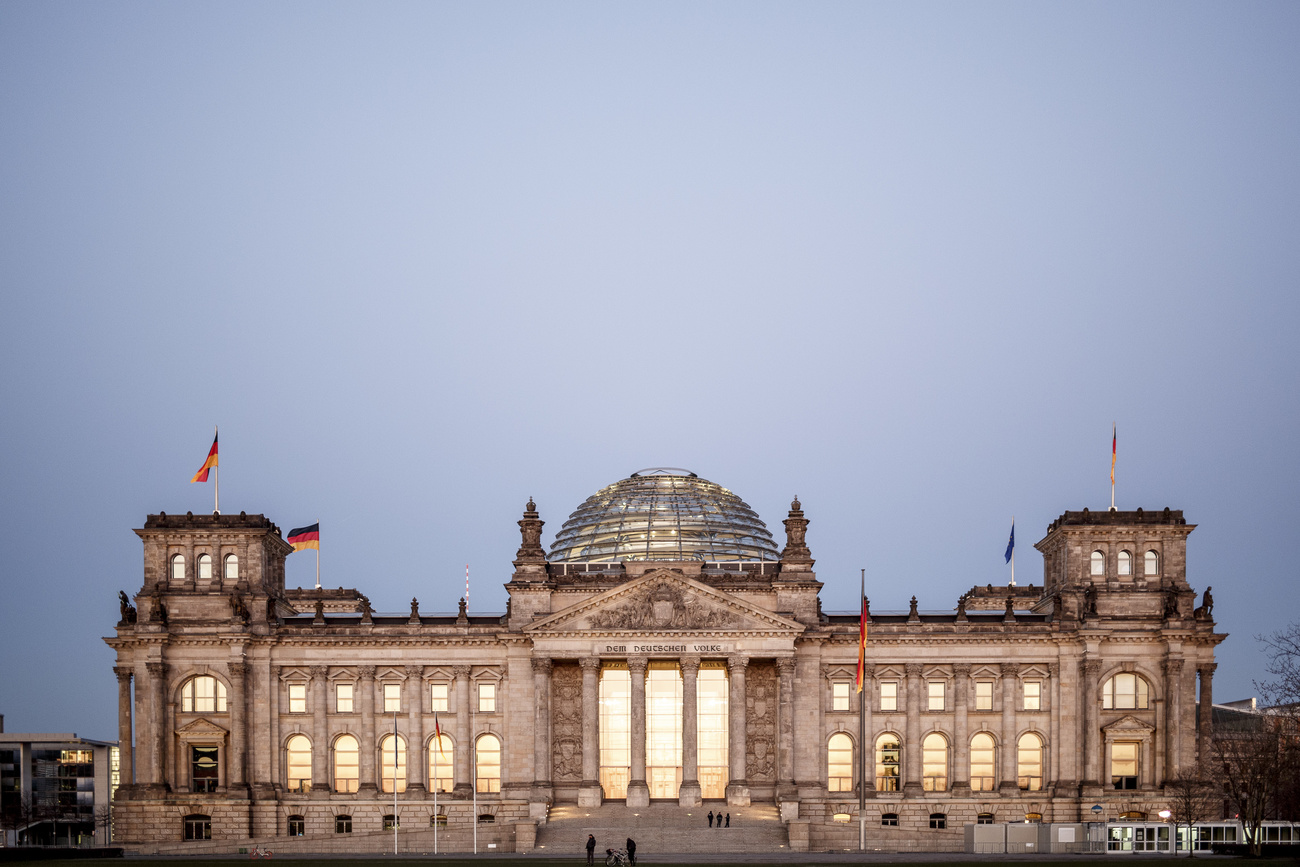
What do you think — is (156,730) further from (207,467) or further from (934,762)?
(934,762)

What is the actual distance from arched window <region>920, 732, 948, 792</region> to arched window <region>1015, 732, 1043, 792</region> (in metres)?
4.62

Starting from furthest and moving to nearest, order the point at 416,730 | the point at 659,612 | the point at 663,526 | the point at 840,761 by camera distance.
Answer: the point at 663,526
the point at 840,761
the point at 416,730
the point at 659,612

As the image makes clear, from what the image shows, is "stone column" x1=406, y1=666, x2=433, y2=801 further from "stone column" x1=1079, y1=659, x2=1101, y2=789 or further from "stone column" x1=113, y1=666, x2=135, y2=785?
"stone column" x1=1079, y1=659, x2=1101, y2=789

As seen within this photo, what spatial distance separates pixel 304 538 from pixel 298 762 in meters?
14.3

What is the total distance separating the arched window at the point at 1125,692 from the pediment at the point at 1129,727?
4.69 feet

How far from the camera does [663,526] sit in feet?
382

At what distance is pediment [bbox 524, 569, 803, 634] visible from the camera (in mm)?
103500

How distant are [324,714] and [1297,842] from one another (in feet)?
190

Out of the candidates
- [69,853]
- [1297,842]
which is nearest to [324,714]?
[69,853]

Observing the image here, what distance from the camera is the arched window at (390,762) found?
10669 cm

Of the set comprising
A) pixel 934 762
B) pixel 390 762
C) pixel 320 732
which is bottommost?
pixel 934 762

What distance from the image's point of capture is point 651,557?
114 meters

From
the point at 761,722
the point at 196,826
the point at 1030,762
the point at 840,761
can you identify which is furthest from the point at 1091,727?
the point at 196,826

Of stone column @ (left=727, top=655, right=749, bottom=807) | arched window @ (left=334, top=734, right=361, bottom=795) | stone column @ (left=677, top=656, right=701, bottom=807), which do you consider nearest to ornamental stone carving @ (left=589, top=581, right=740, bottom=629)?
A: stone column @ (left=677, top=656, right=701, bottom=807)
